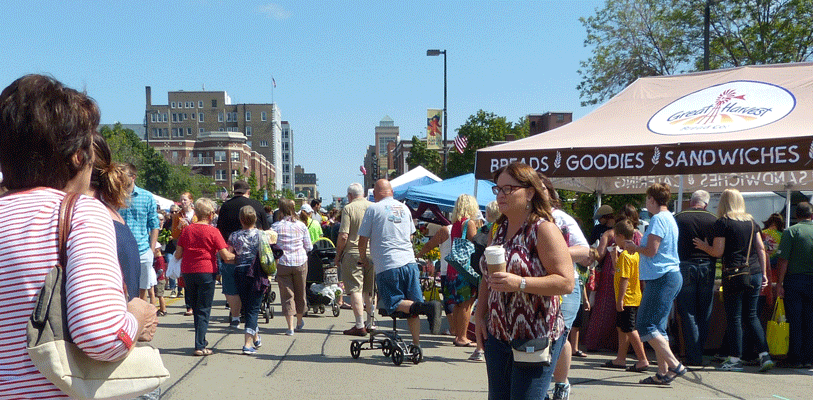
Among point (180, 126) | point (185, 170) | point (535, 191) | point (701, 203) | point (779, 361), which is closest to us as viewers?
point (535, 191)

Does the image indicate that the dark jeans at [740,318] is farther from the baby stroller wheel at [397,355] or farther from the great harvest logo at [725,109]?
the baby stroller wheel at [397,355]

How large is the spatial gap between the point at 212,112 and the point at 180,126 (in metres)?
7.13

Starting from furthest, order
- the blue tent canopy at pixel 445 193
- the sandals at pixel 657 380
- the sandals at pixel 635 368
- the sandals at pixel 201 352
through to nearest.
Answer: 1. the blue tent canopy at pixel 445 193
2. the sandals at pixel 201 352
3. the sandals at pixel 635 368
4. the sandals at pixel 657 380

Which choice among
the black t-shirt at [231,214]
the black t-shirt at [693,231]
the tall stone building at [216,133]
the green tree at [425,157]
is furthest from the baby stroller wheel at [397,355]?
the tall stone building at [216,133]

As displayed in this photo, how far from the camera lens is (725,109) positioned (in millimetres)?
10195

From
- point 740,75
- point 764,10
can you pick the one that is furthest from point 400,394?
point 764,10

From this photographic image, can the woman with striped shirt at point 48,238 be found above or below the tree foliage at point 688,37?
below

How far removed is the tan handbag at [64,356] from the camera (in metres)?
1.78

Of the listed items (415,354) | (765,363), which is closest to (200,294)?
(415,354)

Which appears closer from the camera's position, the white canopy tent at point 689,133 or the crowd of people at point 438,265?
the crowd of people at point 438,265

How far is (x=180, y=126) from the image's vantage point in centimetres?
14900

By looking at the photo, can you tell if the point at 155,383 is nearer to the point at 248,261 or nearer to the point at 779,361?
the point at 248,261

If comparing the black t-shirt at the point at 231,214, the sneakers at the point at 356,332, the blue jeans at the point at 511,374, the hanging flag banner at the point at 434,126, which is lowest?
the sneakers at the point at 356,332

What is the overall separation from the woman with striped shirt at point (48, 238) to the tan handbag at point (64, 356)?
0.9 inches
